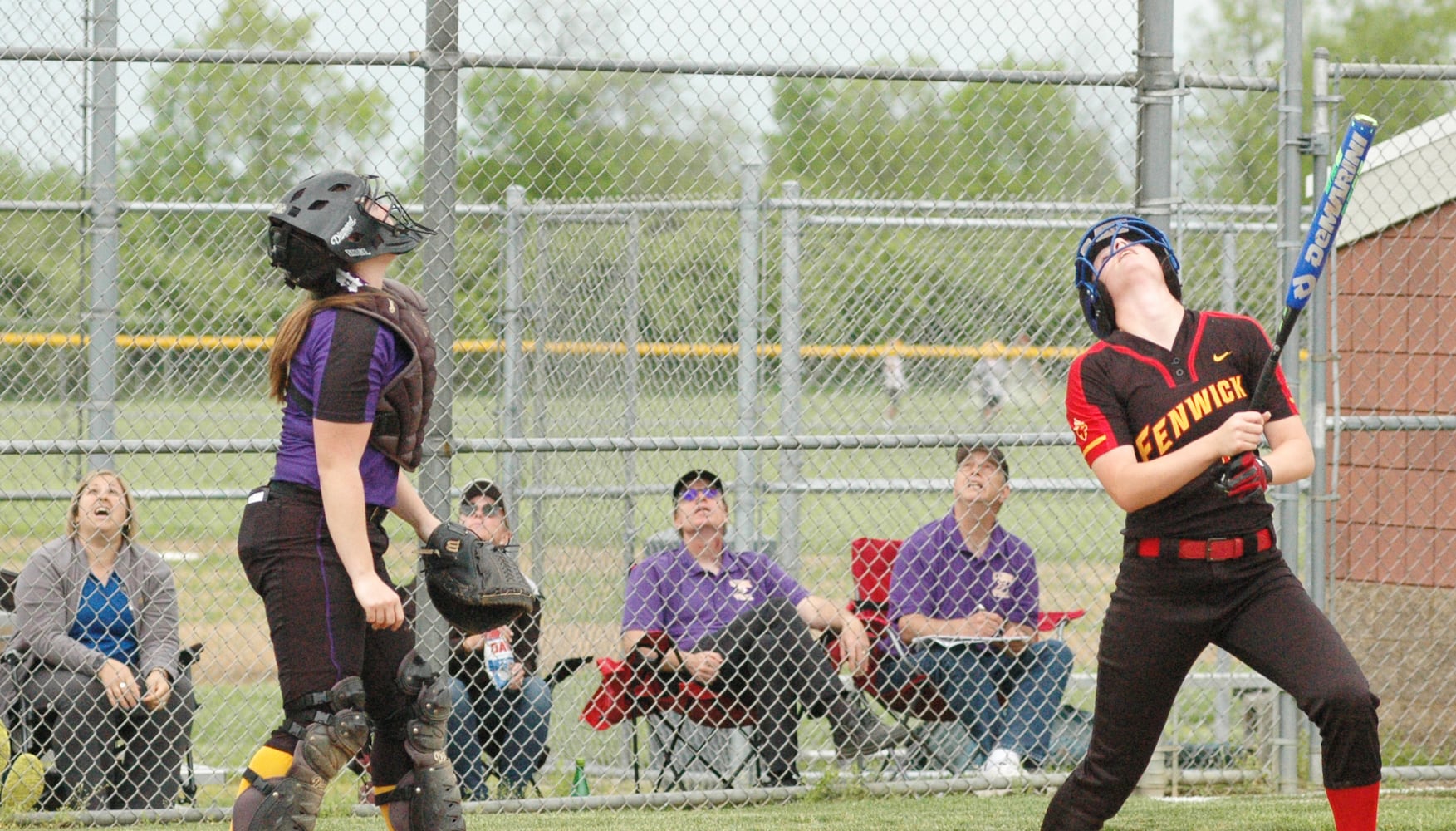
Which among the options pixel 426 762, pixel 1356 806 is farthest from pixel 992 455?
pixel 426 762

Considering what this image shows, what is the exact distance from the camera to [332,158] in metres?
5.05

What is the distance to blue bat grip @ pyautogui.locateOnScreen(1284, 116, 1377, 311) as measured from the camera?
3562 millimetres

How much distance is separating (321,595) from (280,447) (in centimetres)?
37

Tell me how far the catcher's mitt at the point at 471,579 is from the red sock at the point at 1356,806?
77.1 inches

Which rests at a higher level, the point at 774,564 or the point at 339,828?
the point at 774,564

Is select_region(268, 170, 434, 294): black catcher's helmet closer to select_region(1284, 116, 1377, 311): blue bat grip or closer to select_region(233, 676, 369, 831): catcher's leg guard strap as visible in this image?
select_region(233, 676, 369, 831): catcher's leg guard strap

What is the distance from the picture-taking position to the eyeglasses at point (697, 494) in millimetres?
5816

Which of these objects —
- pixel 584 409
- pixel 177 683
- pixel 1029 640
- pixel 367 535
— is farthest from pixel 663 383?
pixel 367 535

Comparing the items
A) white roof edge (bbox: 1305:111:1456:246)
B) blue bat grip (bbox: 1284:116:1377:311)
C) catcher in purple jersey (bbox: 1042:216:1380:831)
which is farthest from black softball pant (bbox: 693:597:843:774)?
white roof edge (bbox: 1305:111:1456:246)

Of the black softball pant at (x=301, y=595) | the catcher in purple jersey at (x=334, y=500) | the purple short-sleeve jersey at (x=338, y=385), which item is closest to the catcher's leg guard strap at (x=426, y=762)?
the catcher in purple jersey at (x=334, y=500)

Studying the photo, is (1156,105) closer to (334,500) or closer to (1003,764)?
(1003,764)

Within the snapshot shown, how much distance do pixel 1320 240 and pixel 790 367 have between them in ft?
9.74

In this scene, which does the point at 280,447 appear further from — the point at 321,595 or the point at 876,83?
the point at 876,83

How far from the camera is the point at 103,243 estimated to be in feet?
17.8
